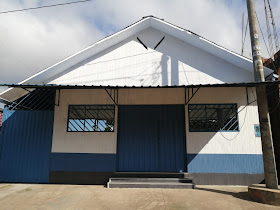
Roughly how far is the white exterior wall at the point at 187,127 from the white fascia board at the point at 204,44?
971 millimetres

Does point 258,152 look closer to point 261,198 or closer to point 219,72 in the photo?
point 261,198

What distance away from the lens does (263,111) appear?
5.21 m

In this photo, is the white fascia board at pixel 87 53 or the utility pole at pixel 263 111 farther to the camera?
the white fascia board at pixel 87 53

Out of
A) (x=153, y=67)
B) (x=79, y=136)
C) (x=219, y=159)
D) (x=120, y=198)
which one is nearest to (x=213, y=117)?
(x=219, y=159)

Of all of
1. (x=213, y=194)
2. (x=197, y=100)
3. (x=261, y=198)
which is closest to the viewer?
(x=261, y=198)

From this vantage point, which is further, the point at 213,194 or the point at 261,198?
the point at 213,194

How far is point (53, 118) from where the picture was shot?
7410 mm

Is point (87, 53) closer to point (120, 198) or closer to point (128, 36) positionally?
point (128, 36)

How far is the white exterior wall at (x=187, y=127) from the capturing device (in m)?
6.84

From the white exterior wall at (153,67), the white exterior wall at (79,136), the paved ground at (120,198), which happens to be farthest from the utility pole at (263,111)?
the white exterior wall at (79,136)

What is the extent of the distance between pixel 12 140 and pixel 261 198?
8405 mm

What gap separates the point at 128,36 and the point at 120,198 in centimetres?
594

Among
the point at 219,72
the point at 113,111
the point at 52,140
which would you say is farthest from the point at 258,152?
the point at 52,140

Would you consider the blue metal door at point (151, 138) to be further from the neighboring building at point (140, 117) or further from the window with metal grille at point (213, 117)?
the window with metal grille at point (213, 117)
